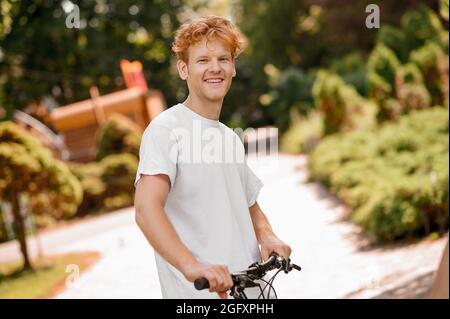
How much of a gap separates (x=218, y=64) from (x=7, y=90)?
28865 millimetres

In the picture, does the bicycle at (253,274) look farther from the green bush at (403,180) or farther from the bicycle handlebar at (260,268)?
the green bush at (403,180)

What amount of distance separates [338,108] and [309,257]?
8591 millimetres

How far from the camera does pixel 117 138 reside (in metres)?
20.0

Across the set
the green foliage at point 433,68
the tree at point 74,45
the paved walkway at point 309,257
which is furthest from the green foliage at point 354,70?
the paved walkway at point 309,257

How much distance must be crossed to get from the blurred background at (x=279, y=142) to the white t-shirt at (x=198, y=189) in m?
2.76

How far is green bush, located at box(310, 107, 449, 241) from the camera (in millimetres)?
8578

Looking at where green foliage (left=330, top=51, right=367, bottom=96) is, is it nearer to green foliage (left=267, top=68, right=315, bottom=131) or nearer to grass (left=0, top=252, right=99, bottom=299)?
green foliage (left=267, top=68, right=315, bottom=131)

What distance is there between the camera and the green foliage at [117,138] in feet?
65.4

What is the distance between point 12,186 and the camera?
1121 cm

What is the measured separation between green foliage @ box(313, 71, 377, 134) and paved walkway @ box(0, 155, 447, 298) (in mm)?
2049

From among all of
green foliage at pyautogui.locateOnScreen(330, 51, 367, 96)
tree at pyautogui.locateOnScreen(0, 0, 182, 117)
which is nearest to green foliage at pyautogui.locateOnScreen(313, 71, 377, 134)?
green foliage at pyautogui.locateOnScreen(330, 51, 367, 96)

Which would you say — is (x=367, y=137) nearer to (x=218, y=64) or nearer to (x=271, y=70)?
(x=218, y=64)

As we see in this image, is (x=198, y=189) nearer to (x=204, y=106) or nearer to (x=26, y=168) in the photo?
(x=204, y=106)
